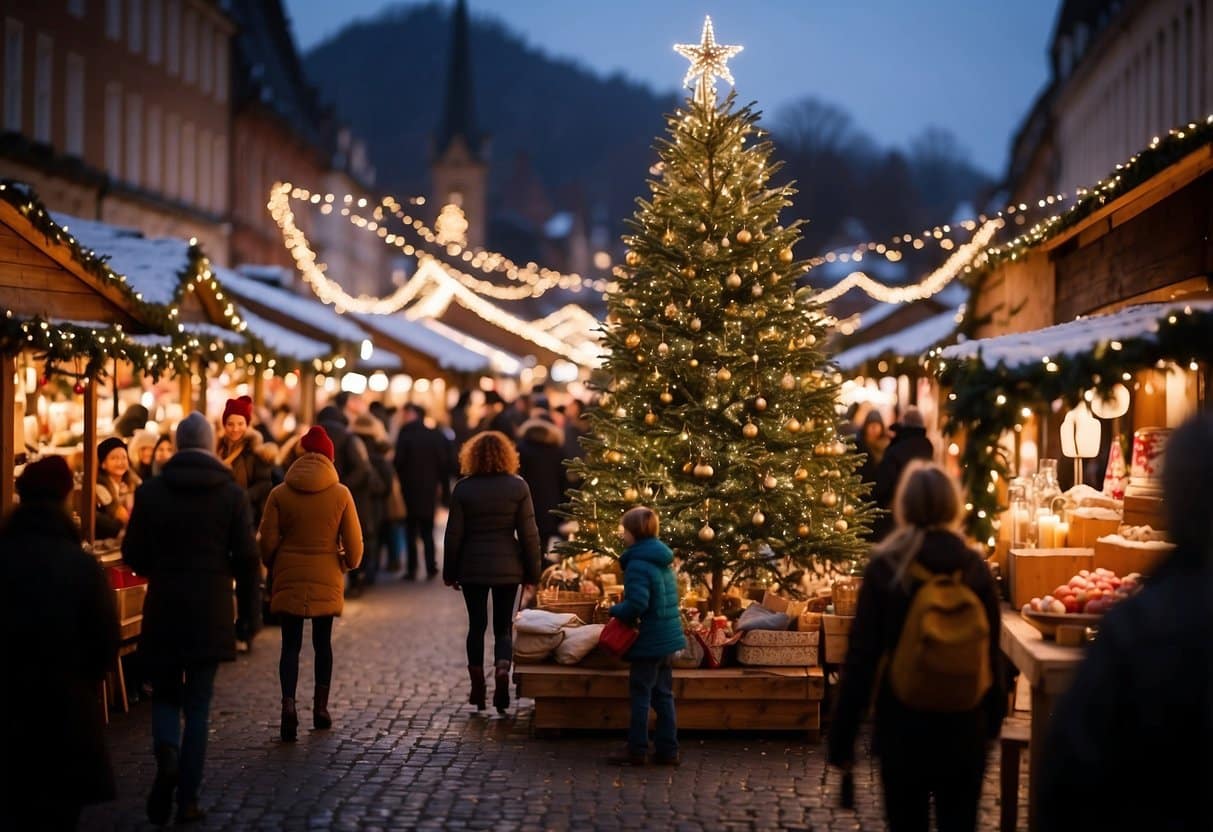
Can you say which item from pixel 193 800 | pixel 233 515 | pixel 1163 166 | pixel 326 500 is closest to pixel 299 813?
pixel 193 800

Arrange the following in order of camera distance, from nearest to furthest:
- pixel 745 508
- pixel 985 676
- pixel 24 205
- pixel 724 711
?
pixel 985 676 < pixel 724 711 < pixel 745 508 < pixel 24 205

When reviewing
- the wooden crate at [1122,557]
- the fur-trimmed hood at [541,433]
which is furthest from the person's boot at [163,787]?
the fur-trimmed hood at [541,433]

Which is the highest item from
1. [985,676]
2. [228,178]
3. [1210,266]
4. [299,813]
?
[228,178]

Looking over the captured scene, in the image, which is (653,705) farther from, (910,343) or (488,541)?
(910,343)

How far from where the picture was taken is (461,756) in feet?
34.9

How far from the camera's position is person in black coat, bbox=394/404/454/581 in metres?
21.6

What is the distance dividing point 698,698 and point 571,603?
137cm

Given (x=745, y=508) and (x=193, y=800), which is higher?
(x=745, y=508)

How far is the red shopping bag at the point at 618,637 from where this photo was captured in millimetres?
10320

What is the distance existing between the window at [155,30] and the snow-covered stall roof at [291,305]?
11.2m

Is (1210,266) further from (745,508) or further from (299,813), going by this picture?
(299,813)

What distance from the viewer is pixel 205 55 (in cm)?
4450

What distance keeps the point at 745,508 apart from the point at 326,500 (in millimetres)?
2910

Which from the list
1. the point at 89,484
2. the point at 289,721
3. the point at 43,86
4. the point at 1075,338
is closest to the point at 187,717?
the point at 289,721
